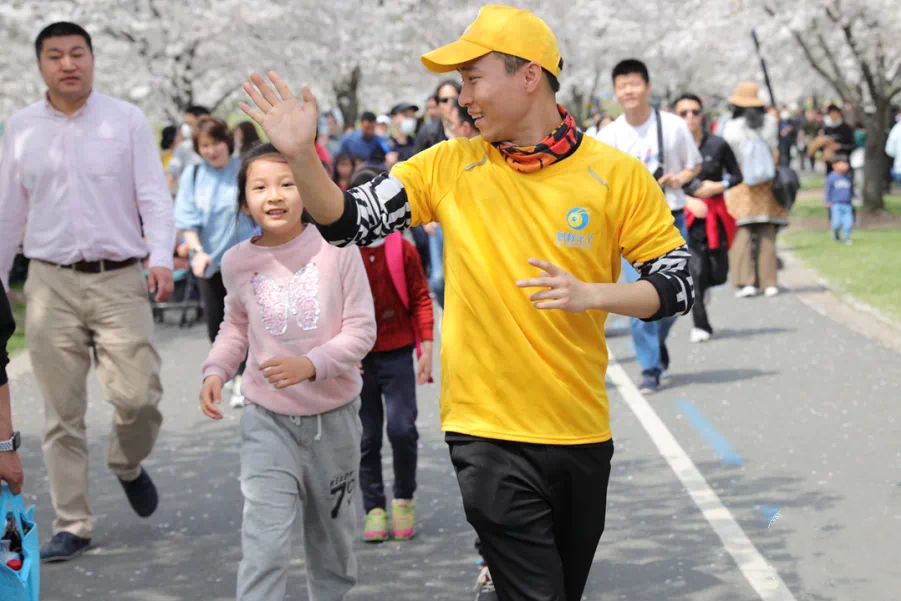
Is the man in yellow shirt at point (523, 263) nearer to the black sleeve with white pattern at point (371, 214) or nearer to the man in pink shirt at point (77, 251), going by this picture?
the black sleeve with white pattern at point (371, 214)

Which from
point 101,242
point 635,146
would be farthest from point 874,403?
point 101,242

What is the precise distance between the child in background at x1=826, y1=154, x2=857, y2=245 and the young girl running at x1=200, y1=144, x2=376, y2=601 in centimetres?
1888

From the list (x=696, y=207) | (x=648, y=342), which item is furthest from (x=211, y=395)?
(x=696, y=207)

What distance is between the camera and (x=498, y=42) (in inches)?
156

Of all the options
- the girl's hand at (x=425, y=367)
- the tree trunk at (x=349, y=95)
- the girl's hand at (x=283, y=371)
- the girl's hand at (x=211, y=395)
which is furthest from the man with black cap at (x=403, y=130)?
the tree trunk at (x=349, y=95)

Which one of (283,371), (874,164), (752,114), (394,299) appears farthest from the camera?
(874,164)

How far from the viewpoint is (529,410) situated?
4.10 meters

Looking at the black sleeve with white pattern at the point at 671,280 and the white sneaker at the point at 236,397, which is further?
the white sneaker at the point at 236,397

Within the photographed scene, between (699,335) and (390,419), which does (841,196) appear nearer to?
(699,335)

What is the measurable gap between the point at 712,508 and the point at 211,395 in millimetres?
3053

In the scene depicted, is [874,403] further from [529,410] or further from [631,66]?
[529,410]

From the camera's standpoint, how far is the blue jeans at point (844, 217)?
23423 millimetres

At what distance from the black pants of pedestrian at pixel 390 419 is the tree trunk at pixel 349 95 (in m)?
31.5

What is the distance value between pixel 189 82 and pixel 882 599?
2697cm
